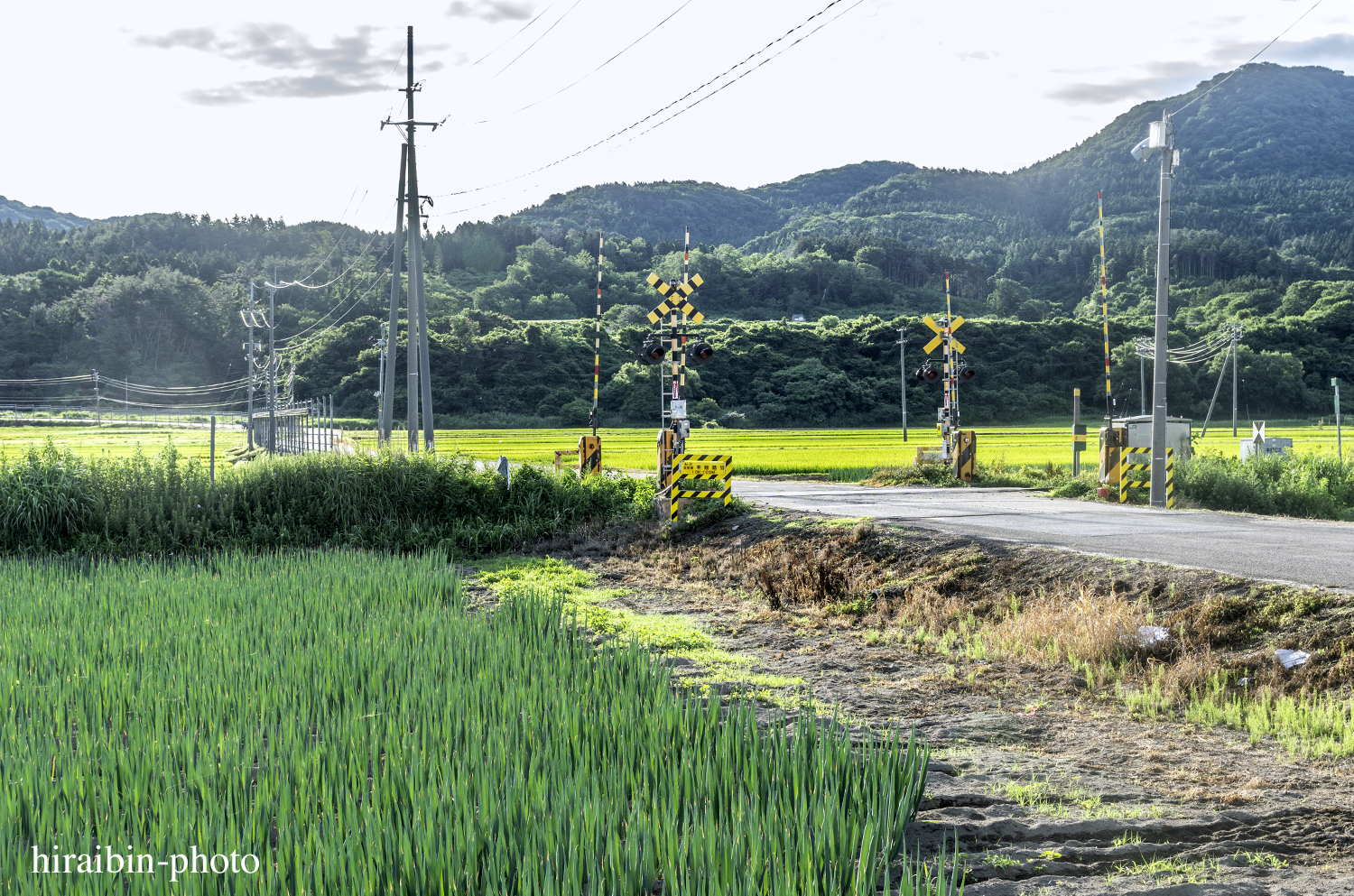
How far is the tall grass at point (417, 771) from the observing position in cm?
314

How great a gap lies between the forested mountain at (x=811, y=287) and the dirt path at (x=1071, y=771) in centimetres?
6371

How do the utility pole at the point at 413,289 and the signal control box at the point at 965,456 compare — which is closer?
the signal control box at the point at 965,456

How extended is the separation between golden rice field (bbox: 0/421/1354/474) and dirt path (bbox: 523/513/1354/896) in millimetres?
12014

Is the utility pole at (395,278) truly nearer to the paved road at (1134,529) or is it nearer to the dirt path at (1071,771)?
the paved road at (1134,529)

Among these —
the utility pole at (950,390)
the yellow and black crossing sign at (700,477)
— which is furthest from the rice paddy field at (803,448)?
the yellow and black crossing sign at (700,477)

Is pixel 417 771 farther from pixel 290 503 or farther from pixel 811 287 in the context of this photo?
pixel 811 287

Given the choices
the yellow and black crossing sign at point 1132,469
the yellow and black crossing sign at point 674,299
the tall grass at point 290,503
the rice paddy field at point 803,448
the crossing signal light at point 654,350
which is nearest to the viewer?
the tall grass at point 290,503

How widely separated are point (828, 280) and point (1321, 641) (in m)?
122

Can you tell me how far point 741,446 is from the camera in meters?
40.9

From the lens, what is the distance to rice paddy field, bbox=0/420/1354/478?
92.2 feet

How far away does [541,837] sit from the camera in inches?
132

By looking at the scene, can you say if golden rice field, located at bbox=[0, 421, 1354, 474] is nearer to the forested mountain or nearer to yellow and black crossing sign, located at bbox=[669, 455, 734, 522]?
yellow and black crossing sign, located at bbox=[669, 455, 734, 522]

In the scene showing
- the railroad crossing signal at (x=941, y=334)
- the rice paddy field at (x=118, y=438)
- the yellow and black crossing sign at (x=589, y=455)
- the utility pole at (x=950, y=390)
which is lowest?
the rice paddy field at (x=118, y=438)

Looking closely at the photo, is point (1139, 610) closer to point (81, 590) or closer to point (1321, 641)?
point (1321, 641)
